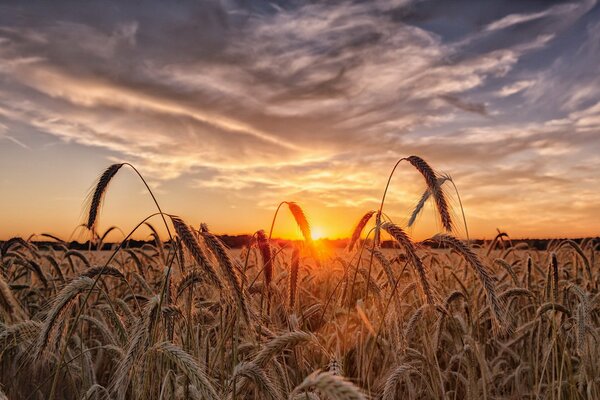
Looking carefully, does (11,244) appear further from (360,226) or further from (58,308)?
(360,226)

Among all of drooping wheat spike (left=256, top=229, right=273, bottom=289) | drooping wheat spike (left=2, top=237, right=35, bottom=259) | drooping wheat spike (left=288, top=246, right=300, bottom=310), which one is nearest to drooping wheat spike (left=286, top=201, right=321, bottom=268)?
drooping wheat spike (left=288, top=246, right=300, bottom=310)

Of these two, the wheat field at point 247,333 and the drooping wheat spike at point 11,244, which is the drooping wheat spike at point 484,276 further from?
the drooping wheat spike at point 11,244

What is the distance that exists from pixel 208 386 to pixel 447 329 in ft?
15.7

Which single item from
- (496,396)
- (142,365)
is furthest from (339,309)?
(142,365)

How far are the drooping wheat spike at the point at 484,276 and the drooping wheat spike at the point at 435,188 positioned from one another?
0.23 metres

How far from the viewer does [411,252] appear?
142 inches

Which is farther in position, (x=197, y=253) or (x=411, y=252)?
(x=411, y=252)

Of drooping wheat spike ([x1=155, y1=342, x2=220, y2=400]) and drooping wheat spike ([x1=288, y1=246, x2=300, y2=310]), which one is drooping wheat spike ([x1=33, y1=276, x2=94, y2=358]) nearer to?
drooping wheat spike ([x1=155, y1=342, x2=220, y2=400])

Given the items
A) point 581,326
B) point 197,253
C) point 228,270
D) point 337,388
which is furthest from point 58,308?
point 581,326

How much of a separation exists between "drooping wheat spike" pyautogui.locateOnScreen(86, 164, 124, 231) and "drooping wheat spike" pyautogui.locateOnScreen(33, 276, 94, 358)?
70 cm

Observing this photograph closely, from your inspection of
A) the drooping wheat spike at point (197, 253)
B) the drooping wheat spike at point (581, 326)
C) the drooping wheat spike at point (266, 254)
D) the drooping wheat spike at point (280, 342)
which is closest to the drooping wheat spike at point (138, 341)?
the drooping wheat spike at point (197, 253)

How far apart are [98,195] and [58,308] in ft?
3.58

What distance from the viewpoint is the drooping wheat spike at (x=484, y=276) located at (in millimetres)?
3428

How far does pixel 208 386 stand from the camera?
8.50 feet
